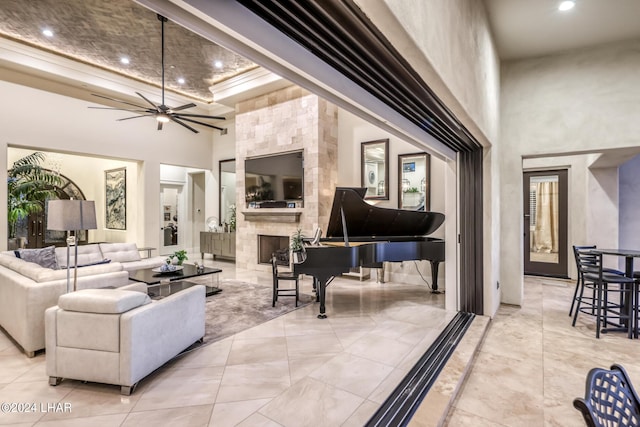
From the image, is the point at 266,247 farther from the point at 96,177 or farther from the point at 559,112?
the point at 96,177

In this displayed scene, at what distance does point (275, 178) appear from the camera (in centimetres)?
666

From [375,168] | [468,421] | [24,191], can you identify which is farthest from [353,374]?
[24,191]

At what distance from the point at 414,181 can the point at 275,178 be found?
2.93 meters

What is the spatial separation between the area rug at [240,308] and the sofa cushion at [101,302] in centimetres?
108

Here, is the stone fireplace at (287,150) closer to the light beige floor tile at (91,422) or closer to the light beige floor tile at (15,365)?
the light beige floor tile at (15,365)

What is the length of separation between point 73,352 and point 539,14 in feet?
17.5

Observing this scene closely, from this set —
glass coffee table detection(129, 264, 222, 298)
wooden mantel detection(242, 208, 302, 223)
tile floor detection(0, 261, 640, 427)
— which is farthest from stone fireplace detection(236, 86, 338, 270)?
tile floor detection(0, 261, 640, 427)

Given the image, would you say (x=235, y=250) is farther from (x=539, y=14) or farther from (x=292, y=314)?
(x=539, y=14)

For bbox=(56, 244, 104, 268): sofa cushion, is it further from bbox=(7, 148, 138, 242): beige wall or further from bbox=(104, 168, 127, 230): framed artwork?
bbox=(104, 168, 127, 230): framed artwork

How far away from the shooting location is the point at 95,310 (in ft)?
7.36

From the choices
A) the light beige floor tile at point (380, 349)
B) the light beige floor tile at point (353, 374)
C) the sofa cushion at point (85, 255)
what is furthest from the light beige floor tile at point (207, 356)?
the sofa cushion at point (85, 255)

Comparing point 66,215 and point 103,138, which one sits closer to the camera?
point 66,215

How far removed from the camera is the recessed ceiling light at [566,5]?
2967 millimetres

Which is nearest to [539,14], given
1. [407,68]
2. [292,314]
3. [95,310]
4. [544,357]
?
[407,68]
